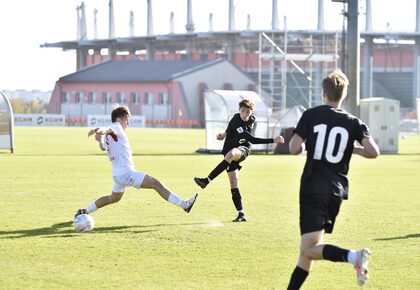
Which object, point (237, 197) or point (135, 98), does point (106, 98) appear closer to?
point (135, 98)

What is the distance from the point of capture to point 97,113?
106 meters

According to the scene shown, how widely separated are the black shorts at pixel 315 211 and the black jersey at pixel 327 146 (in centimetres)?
5

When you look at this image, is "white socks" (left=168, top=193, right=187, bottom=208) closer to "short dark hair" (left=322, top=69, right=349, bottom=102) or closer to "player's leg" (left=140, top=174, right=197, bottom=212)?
"player's leg" (left=140, top=174, right=197, bottom=212)

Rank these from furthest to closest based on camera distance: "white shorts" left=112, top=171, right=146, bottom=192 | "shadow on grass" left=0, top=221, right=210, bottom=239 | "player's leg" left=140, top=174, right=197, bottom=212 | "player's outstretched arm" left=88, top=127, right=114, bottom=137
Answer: "player's leg" left=140, top=174, right=197, bottom=212, "white shorts" left=112, top=171, right=146, bottom=192, "shadow on grass" left=0, top=221, right=210, bottom=239, "player's outstretched arm" left=88, top=127, right=114, bottom=137

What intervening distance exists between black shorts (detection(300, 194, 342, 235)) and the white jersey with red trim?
5.72 metres

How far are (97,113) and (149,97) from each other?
547 cm

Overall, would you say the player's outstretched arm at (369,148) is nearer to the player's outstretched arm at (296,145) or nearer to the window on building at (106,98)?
the player's outstretched arm at (296,145)

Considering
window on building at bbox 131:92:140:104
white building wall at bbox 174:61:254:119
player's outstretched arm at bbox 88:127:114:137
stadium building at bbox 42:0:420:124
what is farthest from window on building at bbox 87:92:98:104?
player's outstretched arm at bbox 88:127:114:137

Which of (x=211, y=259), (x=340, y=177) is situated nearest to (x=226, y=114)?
(x=211, y=259)

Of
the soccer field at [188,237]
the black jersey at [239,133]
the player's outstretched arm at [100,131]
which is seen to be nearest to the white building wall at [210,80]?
the soccer field at [188,237]

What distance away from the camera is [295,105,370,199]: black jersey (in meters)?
8.80

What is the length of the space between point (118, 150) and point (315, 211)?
595 centimetres

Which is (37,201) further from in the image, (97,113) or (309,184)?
(97,113)

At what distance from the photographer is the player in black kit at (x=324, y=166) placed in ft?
28.6
